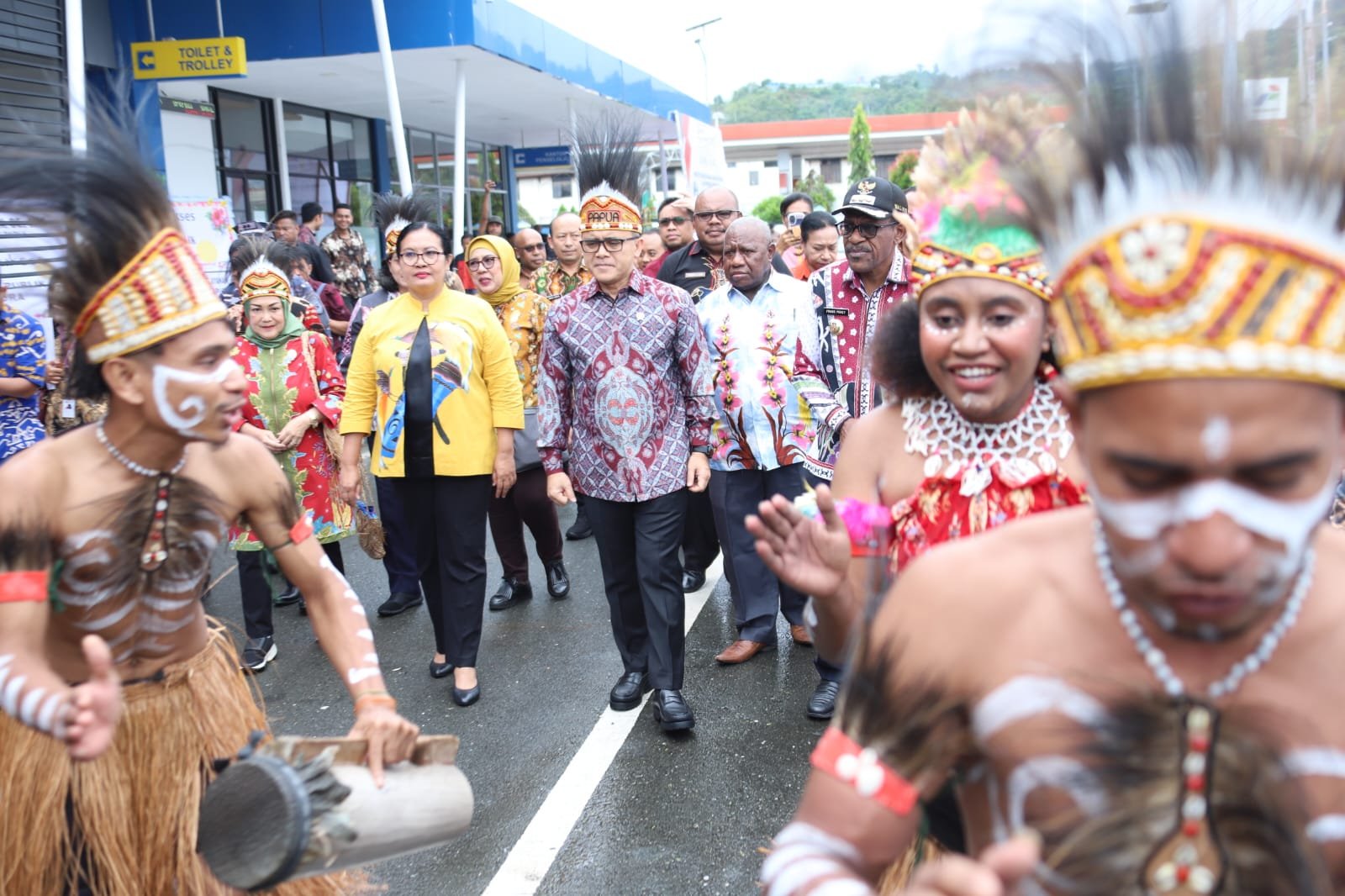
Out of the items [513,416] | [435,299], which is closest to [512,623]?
[513,416]

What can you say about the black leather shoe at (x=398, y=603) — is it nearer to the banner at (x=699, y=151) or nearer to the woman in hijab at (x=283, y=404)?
the woman in hijab at (x=283, y=404)

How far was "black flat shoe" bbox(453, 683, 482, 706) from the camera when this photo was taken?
5.08 m

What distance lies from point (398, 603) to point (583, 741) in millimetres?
2216

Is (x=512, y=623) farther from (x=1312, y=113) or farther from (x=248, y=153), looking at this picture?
(x=248, y=153)

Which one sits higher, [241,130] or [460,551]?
Result: [241,130]

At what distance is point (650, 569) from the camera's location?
4812 mm

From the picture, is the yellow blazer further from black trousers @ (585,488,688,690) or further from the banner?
the banner

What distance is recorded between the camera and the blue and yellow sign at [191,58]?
11.4m

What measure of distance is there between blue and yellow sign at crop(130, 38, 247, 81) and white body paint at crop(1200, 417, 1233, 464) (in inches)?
462

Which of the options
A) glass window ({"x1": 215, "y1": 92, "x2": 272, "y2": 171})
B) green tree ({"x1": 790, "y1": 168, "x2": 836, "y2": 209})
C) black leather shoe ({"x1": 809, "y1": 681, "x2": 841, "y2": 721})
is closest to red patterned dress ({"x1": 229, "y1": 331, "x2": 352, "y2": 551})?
black leather shoe ({"x1": 809, "y1": 681, "x2": 841, "y2": 721})

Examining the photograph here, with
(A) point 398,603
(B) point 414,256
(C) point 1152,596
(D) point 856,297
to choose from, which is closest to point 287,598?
(A) point 398,603

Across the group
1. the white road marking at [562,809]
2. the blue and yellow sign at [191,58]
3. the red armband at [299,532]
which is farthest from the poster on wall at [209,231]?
the red armband at [299,532]

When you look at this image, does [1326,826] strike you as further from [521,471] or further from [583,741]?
[521,471]

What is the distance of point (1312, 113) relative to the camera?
130 cm
